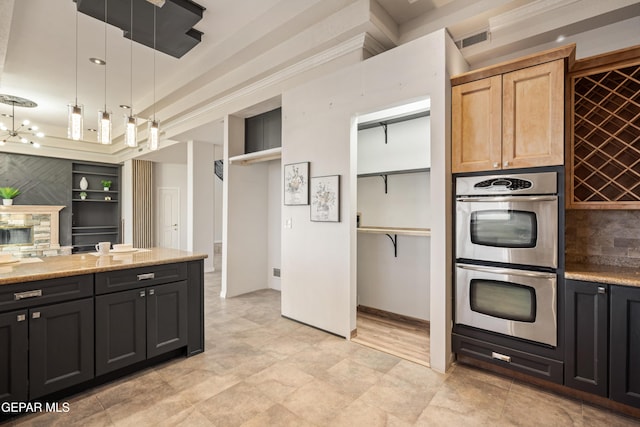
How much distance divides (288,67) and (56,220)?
7563mm

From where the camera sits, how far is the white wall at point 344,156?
8.68ft

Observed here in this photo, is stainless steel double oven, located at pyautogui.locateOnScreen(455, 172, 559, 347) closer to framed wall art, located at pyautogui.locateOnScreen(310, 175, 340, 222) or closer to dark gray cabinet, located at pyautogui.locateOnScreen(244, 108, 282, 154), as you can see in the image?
framed wall art, located at pyautogui.locateOnScreen(310, 175, 340, 222)

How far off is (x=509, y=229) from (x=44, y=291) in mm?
3457

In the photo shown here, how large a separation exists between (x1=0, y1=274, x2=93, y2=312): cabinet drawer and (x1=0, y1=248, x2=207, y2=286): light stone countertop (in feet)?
0.16

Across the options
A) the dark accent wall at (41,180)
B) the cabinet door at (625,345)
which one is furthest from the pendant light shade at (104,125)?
the dark accent wall at (41,180)

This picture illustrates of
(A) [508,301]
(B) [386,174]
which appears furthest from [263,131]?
(A) [508,301]

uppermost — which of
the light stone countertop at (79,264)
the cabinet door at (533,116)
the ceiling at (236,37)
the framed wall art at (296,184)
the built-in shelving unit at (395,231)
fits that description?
the ceiling at (236,37)

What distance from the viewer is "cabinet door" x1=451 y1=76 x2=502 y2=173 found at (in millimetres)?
2514

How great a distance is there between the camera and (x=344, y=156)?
3.27 m

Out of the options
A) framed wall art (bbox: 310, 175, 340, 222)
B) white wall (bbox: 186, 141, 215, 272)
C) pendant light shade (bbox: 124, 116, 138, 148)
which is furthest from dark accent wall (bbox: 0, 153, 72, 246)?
framed wall art (bbox: 310, 175, 340, 222)

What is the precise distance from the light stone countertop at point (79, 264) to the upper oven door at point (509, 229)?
8.02 feet

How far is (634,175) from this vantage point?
2.36 meters

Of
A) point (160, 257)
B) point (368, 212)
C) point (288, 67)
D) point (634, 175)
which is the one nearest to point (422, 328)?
point (368, 212)

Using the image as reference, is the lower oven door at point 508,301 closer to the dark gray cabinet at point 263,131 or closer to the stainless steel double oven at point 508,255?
the stainless steel double oven at point 508,255
